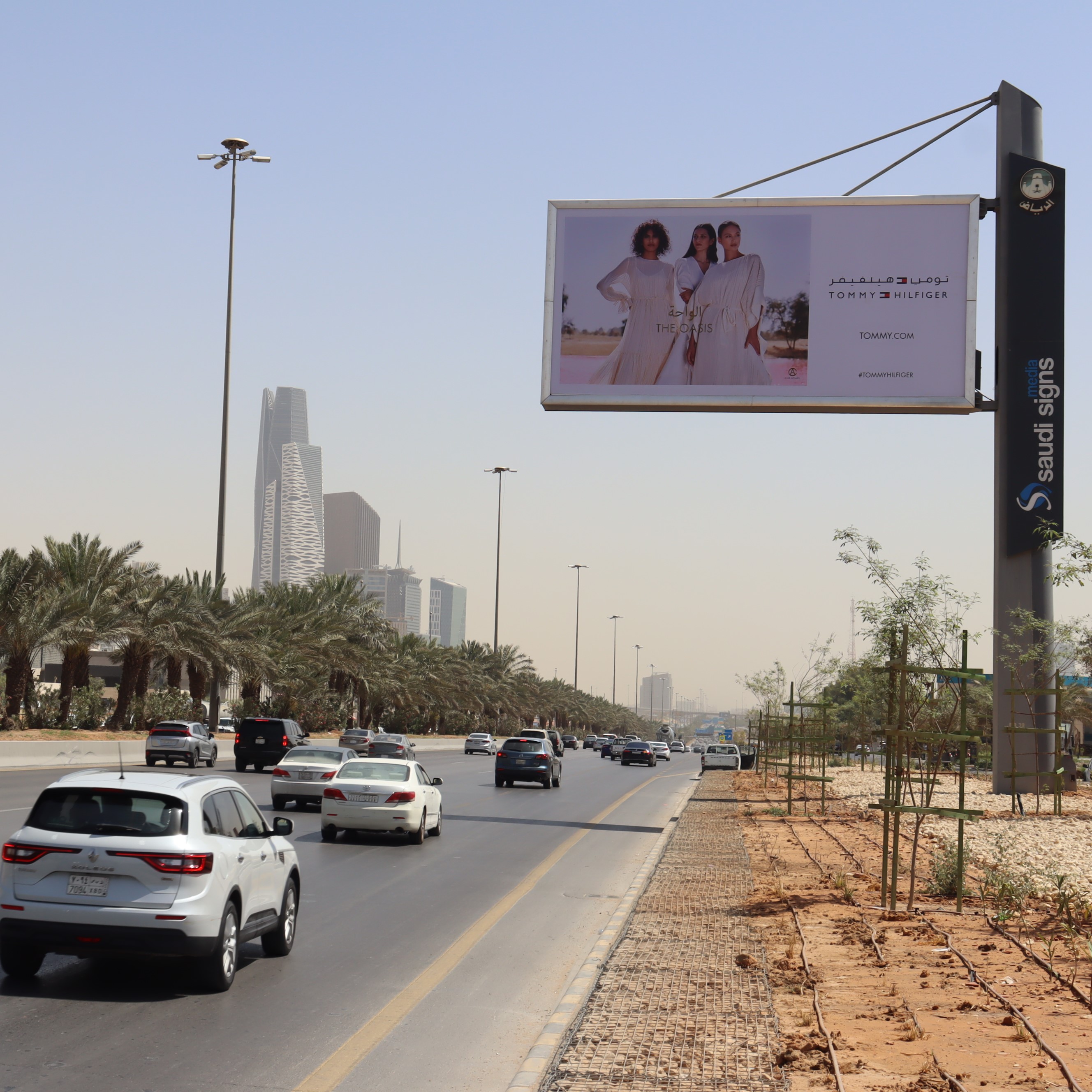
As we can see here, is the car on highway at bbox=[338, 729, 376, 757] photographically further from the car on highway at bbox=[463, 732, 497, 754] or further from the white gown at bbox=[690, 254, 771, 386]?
the white gown at bbox=[690, 254, 771, 386]

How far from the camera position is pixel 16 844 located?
8719 mm

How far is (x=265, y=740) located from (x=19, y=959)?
30990mm

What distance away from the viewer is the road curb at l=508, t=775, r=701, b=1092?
23.1 ft

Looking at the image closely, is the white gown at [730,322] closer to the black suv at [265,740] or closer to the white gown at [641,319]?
the white gown at [641,319]

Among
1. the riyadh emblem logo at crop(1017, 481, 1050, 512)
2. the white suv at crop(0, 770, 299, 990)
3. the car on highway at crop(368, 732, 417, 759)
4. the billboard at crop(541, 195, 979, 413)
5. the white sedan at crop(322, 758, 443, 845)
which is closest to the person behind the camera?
the white suv at crop(0, 770, 299, 990)

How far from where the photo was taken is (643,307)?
26.4m

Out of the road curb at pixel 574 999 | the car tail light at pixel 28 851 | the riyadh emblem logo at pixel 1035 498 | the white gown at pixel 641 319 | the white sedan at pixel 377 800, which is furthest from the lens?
the riyadh emblem logo at pixel 1035 498

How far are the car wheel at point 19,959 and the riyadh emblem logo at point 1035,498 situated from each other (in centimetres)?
2459

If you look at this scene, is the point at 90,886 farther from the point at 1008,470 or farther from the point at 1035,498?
the point at 1035,498

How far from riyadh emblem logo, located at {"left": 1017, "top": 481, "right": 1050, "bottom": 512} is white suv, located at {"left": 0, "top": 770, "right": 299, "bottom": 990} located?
77.3 feet

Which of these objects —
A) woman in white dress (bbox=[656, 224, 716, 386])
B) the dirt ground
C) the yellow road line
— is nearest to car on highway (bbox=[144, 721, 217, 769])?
woman in white dress (bbox=[656, 224, 716, 386])

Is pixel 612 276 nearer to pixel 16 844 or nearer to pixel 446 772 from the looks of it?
pixel 16 844

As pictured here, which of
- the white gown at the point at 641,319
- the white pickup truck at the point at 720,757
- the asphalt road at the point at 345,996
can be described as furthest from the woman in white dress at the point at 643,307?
the white pickup truck at the point at 720,757

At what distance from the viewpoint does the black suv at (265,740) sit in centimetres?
3903
